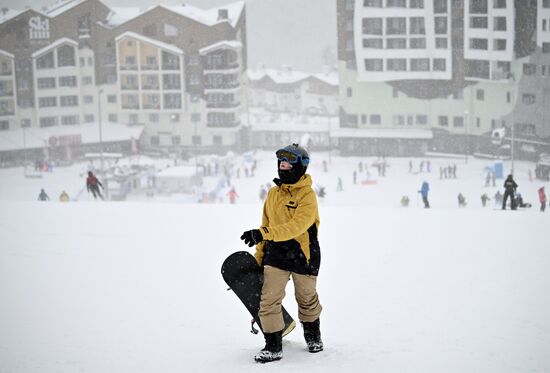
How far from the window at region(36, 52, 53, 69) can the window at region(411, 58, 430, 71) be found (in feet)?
107

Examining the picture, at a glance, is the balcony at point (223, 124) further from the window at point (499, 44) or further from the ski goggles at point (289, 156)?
the ski goggles at point (289, 156)

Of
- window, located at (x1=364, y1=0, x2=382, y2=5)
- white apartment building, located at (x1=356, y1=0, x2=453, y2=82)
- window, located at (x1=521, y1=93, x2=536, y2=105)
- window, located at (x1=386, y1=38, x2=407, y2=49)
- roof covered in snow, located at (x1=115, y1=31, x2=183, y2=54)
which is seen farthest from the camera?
roof covered in snow, located at (x1=115, y1=31, x2=183, y2=54)

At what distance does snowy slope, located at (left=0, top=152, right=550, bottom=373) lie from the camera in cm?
410

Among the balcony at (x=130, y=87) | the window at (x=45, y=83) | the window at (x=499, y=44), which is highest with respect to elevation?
the window at (x=499, y=44)

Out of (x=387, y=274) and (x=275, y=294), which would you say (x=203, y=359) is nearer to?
(x=275, y=294)

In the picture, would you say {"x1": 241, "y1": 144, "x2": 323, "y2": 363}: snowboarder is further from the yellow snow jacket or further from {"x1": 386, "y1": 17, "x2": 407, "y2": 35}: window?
{"x1": 386, "y1": 17, "x2": 407, "y2": 35}: window

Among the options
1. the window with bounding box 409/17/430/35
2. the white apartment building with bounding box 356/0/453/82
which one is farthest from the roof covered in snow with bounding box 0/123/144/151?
the window with bounding box 409/17/430/35

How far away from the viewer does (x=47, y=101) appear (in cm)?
5856

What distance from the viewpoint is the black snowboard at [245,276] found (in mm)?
4129

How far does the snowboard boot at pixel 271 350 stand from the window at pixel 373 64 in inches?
2085

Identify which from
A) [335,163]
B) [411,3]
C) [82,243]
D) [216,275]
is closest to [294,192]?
[216,275]

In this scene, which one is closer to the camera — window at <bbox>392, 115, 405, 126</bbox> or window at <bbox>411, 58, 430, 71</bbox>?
window at <bbox>411, 58, 430, 71</bbox>

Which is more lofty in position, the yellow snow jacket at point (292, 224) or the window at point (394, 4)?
the window at point (394, 4)

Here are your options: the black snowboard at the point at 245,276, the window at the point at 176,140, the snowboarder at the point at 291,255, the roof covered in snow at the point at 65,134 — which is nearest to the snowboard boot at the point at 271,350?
the snowboarder at the point at 291,255
